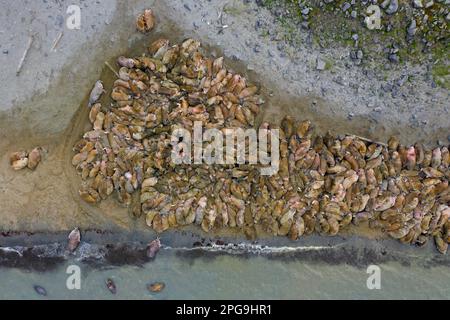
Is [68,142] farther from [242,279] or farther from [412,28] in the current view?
[412,28]

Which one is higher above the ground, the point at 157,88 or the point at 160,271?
the point at 157,88

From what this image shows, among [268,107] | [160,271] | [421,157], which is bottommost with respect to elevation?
[160,271]

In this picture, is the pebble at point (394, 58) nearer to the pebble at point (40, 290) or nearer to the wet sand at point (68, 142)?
the wet sand at point (68, 142)

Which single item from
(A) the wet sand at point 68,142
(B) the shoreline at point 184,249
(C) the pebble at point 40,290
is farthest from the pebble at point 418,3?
(C) the pebble at point 40,290

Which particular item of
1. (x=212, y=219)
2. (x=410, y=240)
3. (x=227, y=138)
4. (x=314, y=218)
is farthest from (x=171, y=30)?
(x=410, y=240)

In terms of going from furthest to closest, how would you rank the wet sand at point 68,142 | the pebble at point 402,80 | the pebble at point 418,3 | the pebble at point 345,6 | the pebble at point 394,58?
the wet sand at point 68,142 → the pebble at point 402,80 → the pebble at point 394,58 → the pebble at point 345,6 → the pebble at point 418,3

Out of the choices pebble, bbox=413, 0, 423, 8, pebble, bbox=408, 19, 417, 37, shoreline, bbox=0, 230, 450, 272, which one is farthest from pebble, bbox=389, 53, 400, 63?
shoreline, bbox=0, 230, 450, 272

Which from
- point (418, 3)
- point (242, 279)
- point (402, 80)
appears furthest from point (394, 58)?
point (242, 279)

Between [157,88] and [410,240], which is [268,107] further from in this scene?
[410,240]
